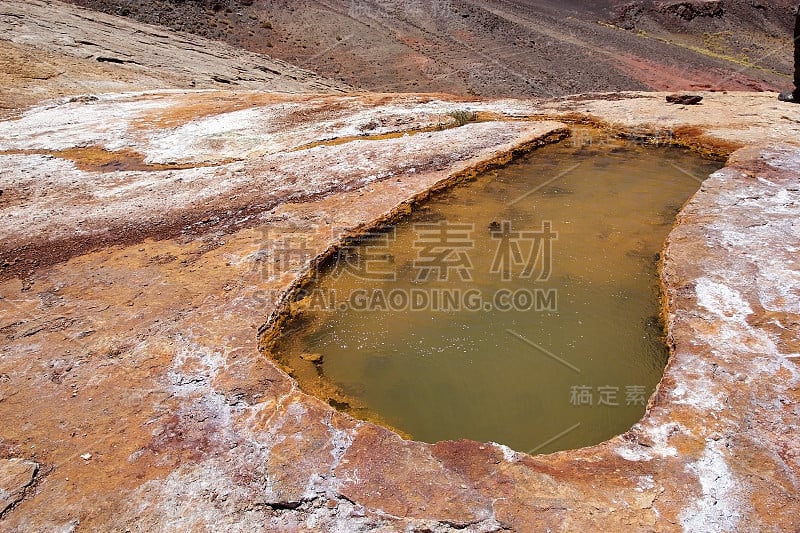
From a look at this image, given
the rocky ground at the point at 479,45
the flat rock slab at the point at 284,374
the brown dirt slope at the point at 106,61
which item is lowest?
the flat rock slab at the point at 284,374

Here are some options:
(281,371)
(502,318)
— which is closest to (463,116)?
(502,318)

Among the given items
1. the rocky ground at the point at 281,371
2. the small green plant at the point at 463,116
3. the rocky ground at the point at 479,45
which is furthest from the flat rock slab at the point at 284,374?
the rocky ground at the point at 479,45

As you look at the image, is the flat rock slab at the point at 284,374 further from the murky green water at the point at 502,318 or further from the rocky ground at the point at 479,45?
the rocky ground at the point at 479,45

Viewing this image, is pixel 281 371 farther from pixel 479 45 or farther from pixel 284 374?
pixel 479 45

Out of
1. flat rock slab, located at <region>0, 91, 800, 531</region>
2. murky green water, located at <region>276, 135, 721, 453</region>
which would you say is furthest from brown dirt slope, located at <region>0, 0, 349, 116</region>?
murky green water, located at <region>276, 135, 721, 453</region>

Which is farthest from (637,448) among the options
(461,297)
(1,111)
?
(1,111)

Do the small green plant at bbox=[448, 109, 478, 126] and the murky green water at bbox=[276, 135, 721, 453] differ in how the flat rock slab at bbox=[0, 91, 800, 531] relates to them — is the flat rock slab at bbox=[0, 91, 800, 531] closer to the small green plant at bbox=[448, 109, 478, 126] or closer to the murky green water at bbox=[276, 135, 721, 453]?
the murky green water at bbox=[276, 135, 721, 453]
